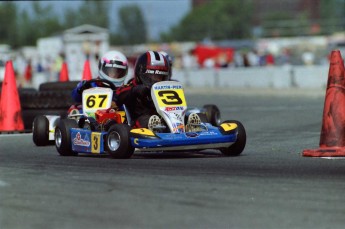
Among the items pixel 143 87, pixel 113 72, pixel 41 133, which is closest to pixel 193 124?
pixel 143 87

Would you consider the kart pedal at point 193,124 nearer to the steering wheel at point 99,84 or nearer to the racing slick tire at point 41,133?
the steering wheel at point 99,84

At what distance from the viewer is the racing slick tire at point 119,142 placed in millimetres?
9883

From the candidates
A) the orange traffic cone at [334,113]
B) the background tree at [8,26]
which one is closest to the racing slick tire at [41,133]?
the orange traffic cone at [334,113]

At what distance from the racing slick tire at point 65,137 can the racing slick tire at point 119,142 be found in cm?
78

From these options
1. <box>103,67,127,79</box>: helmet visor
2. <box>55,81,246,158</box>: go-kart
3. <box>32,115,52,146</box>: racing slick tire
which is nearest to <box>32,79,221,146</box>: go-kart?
<box>32,115,52,146</box>: racing slick tire

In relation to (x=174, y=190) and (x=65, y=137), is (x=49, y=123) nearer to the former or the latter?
(x=65, y=137)

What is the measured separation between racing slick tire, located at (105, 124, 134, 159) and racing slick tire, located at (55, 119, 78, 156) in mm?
778

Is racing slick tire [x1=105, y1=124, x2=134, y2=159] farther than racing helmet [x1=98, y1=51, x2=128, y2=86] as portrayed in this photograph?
No

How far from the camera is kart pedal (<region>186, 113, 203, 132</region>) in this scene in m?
10.4

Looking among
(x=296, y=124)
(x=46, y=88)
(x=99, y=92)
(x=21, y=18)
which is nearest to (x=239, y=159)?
(x=99, y=92)

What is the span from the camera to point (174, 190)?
7.31 m

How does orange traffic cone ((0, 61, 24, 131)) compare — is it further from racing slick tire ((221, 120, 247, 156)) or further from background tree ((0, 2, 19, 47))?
background tree ((0, 2, 19, 47))

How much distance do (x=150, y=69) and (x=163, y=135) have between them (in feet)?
3.81

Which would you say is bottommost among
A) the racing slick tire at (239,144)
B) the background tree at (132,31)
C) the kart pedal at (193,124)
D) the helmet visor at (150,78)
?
the racing slick tire at (239,144)
